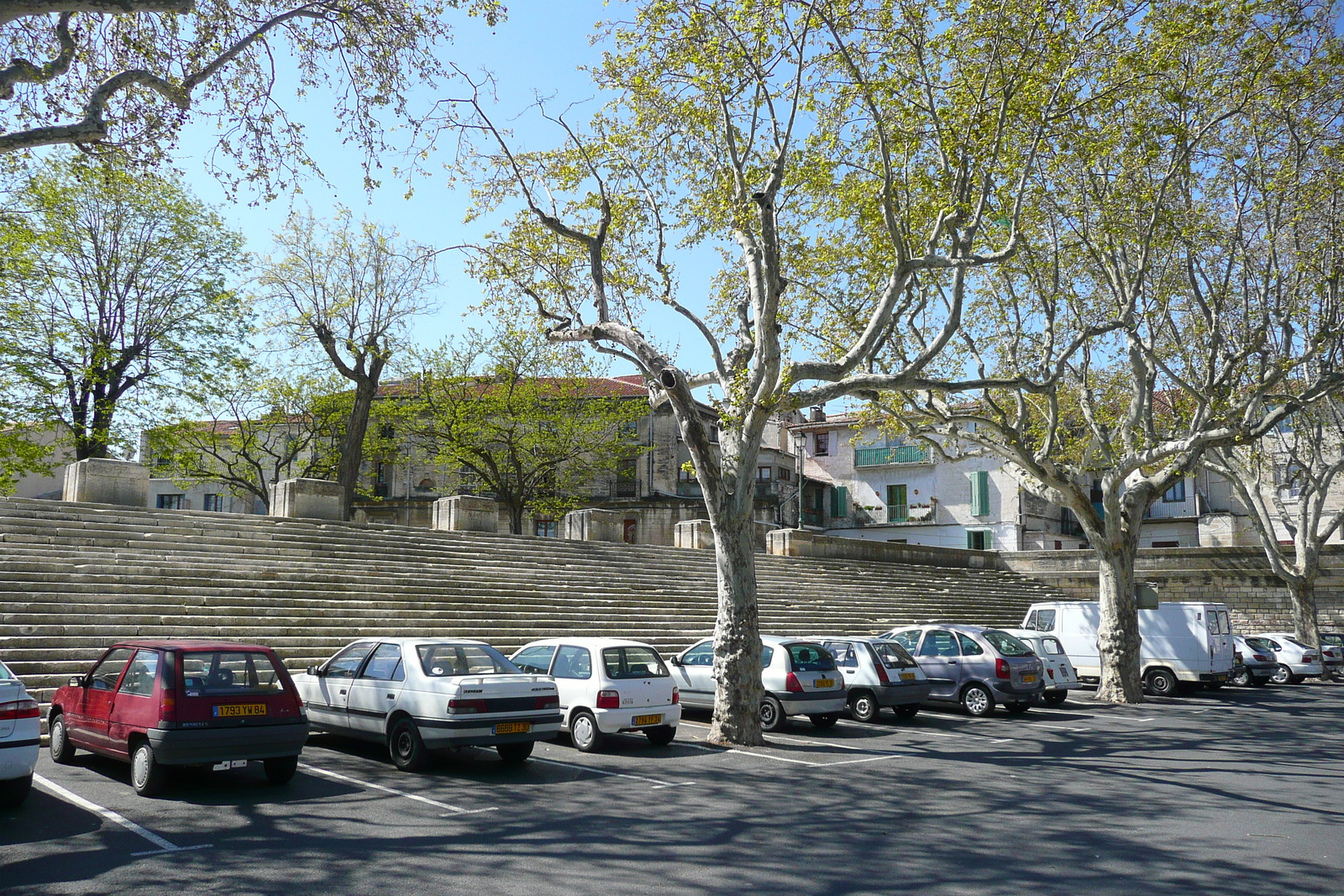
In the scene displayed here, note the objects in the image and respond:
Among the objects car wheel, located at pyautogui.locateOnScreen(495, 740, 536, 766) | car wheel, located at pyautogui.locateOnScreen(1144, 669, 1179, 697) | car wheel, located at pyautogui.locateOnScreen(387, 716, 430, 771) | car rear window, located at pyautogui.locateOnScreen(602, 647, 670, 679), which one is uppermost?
car rear window, located at pyautogui.locateOnScreen(602, 647, 670, 679)

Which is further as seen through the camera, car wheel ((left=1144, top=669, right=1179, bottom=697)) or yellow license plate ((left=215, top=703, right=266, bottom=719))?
car wheel ((left=1144, top=669, right=1179, bottom=697))

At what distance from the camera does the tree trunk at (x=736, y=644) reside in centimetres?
1272

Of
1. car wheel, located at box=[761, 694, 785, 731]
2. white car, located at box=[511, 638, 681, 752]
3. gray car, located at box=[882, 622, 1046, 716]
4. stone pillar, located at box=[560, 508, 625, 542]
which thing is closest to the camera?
white car, located at box=[511, 638, 681, 752]

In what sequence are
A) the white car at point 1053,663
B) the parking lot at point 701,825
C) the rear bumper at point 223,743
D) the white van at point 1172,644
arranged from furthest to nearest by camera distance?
the white van at point 1172,644
the white car at point 1053,663
the rear bumper at point 223,743
the parking lot at point 701,825

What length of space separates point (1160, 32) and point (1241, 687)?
17.4 metres

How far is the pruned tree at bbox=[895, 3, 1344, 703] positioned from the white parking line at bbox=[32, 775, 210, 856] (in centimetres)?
1307

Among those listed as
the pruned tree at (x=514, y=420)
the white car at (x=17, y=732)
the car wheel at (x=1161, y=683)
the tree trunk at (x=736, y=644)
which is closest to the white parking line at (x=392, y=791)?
the white car at (x=17, y=732)

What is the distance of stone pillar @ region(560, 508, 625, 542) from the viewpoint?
28.4 m

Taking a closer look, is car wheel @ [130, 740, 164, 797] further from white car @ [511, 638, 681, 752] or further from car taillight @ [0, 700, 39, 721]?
white car @ [511, 638, 681, 752]

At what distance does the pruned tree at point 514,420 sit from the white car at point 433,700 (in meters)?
26.6

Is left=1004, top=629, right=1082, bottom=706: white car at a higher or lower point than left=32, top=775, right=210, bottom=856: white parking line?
lower

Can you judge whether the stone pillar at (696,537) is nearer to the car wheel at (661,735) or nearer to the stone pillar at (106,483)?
the stone pillar at (106,483)

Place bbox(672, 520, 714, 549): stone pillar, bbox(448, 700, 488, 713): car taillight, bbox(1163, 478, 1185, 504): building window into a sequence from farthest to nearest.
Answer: bbox(1163, 478, 1185, 504): building window → bbox(672, 520, 714, 549): stone pillar → bbox(448, 700, 488, 713): car taillight

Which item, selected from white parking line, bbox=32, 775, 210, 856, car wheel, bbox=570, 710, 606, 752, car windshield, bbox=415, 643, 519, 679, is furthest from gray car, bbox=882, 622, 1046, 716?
white parking line, bbox=32, 775, 210, 856
